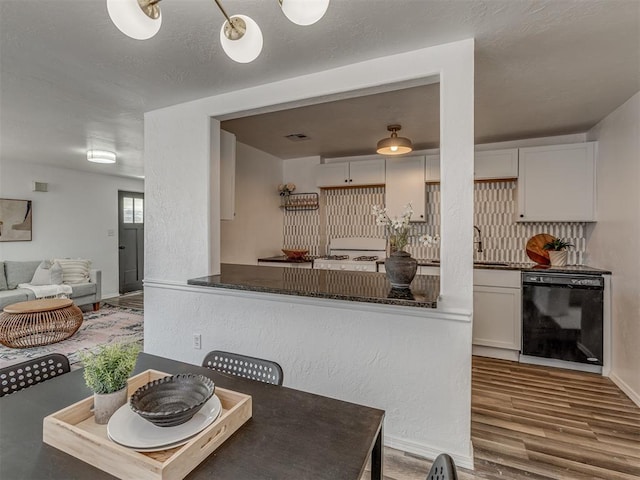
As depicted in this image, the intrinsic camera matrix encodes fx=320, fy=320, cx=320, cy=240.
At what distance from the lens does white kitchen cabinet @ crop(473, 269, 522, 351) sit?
338 centimetres

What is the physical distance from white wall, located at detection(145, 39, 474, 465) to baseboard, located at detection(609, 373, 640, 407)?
5.77 ft

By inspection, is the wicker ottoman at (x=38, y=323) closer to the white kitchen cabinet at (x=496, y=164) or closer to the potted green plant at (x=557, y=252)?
the white kitchen cabinet at (x=496, y=164)

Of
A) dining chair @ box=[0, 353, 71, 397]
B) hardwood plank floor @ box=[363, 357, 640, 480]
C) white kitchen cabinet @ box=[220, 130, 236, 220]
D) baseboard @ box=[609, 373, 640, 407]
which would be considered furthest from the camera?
white kitchen cabinet @ box=[220, 130, 236, 220]

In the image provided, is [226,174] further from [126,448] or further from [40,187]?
[40,187]

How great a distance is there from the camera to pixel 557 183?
11.5 feet

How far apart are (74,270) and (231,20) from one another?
18.8 feet

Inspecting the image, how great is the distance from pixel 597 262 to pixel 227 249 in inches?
160

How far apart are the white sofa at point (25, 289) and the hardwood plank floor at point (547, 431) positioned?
5262mm

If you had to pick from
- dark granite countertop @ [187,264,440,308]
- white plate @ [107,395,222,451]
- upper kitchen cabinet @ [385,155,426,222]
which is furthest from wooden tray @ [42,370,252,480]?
upper kitchen cabinet @ [385,155,426,222]

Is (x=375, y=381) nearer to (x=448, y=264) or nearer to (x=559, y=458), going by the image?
(x=448, y=264)

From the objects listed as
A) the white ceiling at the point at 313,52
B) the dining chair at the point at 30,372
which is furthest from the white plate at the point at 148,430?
the white ceiling at the point at 313,52

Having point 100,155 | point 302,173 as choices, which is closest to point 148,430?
point 302,173

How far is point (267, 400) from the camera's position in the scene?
3.78 feet

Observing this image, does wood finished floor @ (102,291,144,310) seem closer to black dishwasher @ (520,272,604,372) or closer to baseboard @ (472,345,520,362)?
baseboard @ (472,345,520,362)
